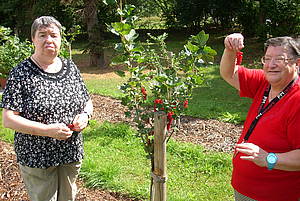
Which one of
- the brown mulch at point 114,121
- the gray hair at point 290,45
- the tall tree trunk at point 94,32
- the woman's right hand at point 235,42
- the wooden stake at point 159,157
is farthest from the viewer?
the tall tree trunk at point 94,32

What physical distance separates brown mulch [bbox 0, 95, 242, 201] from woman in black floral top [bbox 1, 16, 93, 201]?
4.16 feet

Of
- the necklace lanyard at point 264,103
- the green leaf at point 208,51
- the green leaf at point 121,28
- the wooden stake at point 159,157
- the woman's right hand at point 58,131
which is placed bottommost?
the wooden stake at point 159,157

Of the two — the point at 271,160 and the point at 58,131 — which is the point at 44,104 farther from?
the point at 271,160

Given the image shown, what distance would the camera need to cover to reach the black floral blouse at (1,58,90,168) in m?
2.40

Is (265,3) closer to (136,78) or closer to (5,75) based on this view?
(5,75)

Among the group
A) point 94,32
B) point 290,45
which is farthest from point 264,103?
point 94,32

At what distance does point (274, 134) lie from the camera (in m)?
2.02

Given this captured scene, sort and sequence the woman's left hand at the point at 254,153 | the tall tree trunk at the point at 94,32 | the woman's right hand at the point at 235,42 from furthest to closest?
the tall tree trunk at the point at 94,32 → the woman's right hand at the point at 235,42 → the woman's left hand at the point at 254,153

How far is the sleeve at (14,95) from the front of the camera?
2.38 m

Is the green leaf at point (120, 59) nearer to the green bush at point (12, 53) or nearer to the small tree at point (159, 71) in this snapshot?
the small tree at point (159, 71)

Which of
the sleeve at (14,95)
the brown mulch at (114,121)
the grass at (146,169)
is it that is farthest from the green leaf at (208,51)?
the brown mulch at (114,121)

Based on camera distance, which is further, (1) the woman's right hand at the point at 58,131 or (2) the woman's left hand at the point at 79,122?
(2) the woman's left hand at the point at 79,122

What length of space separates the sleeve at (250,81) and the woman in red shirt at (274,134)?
0.12 ft

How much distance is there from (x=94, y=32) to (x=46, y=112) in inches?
417
